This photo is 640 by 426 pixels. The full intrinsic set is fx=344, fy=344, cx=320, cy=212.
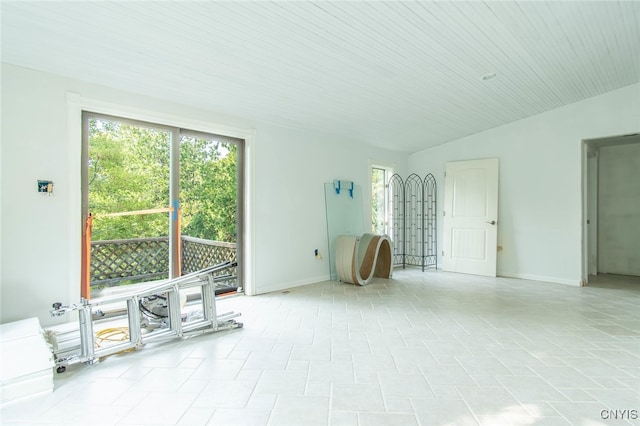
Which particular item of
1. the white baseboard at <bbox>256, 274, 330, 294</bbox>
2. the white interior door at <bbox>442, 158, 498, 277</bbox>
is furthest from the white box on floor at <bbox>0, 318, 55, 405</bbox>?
the white interior door at <bbox>442, 158, 498, 277</bbox>

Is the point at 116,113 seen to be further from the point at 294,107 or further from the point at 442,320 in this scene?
the point at 442,320

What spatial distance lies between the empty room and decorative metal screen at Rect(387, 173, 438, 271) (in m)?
0.73

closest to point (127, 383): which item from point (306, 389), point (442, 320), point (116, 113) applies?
point (306, 389)

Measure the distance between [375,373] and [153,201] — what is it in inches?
117

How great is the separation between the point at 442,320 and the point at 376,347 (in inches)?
41.8

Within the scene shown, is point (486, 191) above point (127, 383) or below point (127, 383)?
above

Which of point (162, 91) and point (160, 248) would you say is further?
point (160, 248)

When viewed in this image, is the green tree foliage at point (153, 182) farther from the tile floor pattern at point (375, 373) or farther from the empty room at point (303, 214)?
the tile floor pattern at point (375, 373)

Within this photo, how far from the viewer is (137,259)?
12.4ft

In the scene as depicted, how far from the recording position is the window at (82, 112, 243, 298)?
11.5ft

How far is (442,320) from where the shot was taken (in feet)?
11.6

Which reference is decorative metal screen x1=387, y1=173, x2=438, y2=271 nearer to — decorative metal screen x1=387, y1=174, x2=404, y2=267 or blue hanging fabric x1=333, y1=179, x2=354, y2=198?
decorative metal screen x1=387, y1=174, x2=404, y2=267

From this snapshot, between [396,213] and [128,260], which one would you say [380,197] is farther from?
[128,260]

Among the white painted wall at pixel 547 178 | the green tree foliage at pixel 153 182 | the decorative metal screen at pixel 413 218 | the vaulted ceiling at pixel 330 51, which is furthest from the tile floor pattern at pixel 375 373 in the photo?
the decorative metal screen at pixel 413 218
